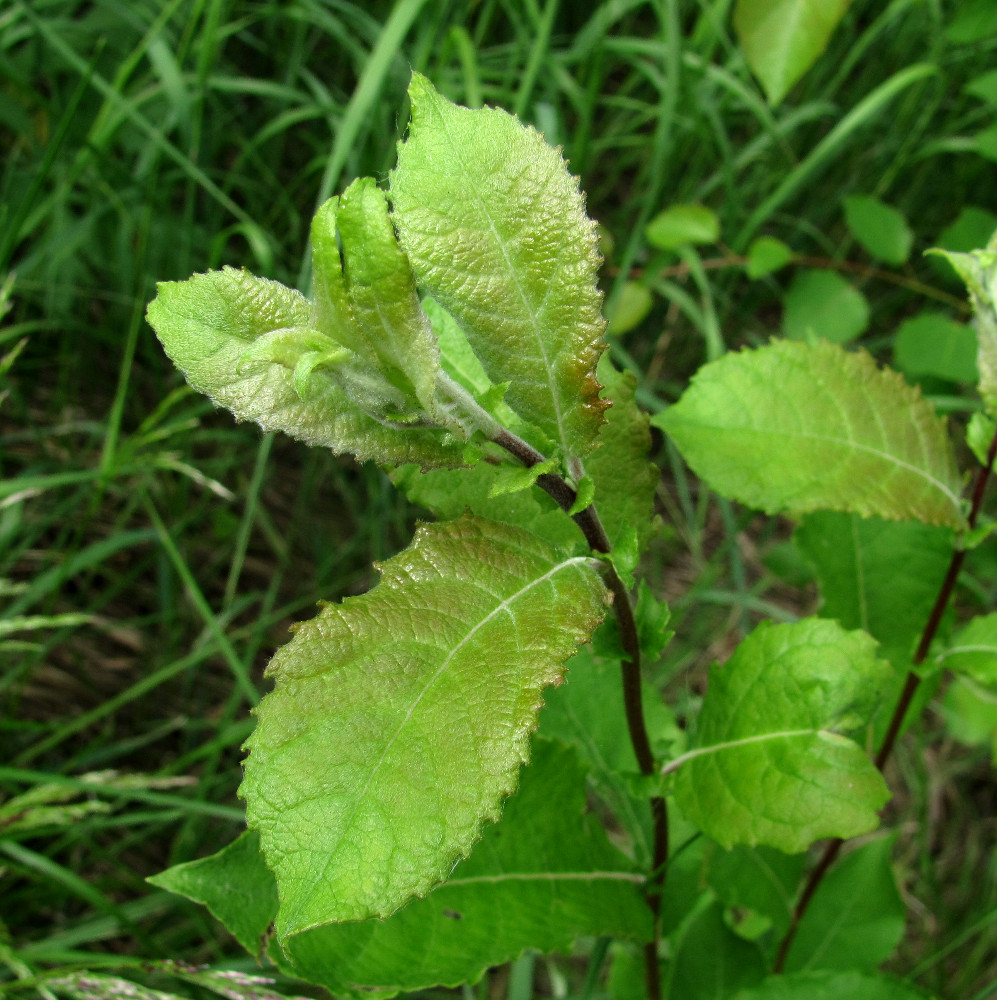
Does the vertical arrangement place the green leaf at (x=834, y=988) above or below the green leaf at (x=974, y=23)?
below

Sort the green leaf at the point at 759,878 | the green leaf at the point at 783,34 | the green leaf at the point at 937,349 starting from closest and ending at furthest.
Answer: the green leaf at the point at 759,878 < the green leaf at the point at 783,34 < the green leaf at the point at 937,349

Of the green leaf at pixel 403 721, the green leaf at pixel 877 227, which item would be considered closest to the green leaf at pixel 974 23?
the green leaf at pixel 877 227

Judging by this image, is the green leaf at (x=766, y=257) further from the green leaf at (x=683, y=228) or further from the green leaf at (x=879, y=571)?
the green leaf at (x=879, y=571)

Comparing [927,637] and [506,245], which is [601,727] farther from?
[506,245]

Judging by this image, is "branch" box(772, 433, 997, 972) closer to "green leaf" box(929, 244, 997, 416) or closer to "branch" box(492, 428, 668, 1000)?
"green leaf" box(929, 244, 997, 416)

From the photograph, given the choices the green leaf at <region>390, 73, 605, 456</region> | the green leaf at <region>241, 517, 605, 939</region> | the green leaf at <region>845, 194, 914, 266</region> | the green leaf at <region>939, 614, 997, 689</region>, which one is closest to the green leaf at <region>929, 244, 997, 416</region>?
the green leaf at <region>939, 614, 997, 689</region>

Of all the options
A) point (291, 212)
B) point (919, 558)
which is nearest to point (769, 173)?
point (291, 212)

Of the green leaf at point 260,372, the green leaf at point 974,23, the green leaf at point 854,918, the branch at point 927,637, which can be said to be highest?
the green leaf at point 974,23
